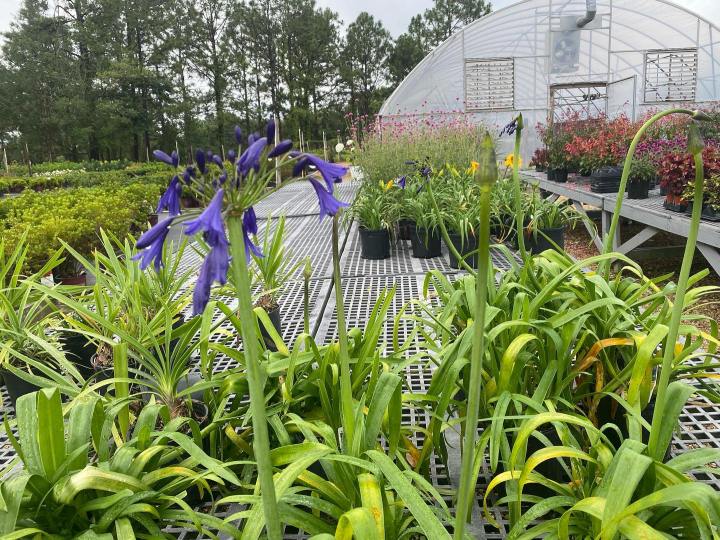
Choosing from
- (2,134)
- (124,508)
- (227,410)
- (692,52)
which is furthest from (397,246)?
(2,134)

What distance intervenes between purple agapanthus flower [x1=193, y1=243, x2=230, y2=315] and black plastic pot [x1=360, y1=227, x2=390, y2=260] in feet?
10.1

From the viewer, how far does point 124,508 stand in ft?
3.36

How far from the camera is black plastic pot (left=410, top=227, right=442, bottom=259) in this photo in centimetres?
363

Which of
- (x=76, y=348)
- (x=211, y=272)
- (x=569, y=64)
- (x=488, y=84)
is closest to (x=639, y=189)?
(x=76, y=348)

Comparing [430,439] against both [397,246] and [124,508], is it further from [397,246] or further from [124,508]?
[397,246]

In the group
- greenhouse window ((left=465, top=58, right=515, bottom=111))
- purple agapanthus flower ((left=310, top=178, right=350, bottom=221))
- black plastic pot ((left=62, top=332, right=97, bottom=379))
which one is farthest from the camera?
greenhouse window ((left=465, top=58, right=515, bottom=111))

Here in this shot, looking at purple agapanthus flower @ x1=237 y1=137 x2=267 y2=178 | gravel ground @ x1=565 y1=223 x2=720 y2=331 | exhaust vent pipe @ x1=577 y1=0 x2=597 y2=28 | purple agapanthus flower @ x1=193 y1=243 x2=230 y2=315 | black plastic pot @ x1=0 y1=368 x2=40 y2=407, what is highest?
exhaust vent pipe @ x1=577 y1=0 x2=597 y2=28

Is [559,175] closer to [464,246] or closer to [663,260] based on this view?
[663,260]

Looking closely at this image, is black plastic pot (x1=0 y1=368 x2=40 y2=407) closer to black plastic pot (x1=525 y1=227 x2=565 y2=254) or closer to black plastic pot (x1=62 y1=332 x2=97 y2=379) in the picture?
black plastic pot (x1=62 y1=332 x2=97 y2=379)

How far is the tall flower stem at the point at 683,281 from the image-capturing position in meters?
0.69

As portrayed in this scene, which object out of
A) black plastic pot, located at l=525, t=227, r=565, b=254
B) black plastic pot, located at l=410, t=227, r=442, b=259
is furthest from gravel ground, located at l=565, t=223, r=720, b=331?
black plastic pot, located at l=410, t=227, r=442, b=259

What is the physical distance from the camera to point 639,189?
550cm

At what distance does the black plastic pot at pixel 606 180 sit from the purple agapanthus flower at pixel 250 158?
6.30m

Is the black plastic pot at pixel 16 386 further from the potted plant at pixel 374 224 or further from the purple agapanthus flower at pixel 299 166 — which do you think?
the potted plant at pixel 374 224
